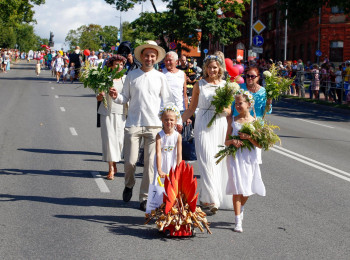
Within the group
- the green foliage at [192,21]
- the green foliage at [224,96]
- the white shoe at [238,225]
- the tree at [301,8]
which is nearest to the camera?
the white shoe at [238,225]

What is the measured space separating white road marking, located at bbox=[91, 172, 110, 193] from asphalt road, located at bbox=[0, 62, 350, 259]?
2 centimetres

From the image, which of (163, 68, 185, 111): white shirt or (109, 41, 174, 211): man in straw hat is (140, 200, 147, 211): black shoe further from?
(163, 68, 185, 111): white shirt

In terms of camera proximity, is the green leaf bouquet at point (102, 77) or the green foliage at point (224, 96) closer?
the green foliage at point (224, 96)

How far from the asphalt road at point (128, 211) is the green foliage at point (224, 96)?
1331 mm

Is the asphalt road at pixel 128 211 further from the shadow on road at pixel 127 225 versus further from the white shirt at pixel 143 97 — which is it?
the white shirt at pixel 143 97

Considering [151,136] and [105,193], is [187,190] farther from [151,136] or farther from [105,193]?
[105,193]

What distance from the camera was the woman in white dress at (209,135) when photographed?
7367 millimetres

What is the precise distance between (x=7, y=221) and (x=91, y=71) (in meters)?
2.27

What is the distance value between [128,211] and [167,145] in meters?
1.00

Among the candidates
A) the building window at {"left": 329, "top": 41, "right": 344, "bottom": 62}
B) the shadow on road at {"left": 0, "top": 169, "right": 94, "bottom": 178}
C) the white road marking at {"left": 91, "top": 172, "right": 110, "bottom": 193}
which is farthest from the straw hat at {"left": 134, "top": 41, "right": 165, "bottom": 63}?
the building window at {"left": 329, "top": 41, "right": 344, "bottom": 62}

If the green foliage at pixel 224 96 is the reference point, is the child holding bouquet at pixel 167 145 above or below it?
below

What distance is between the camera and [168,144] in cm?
729

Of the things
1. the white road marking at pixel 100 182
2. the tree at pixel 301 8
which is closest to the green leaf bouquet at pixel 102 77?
the white road marking at pixel 100 182

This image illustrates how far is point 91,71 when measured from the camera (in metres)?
8.19
